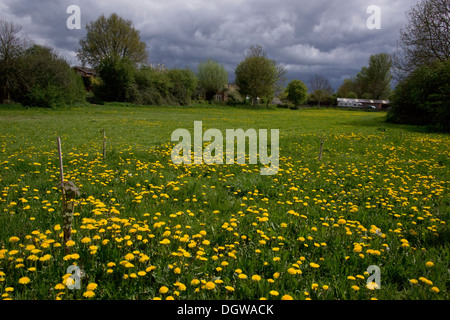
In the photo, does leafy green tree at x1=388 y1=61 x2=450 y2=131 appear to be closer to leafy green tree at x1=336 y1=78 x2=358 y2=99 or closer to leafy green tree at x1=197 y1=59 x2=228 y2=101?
leafy green tree at x1=197 y1=59 x2=228 y2=101

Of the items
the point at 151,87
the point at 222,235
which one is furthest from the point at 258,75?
the point at 222,235

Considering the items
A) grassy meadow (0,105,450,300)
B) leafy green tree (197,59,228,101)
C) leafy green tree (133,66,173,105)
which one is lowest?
grassy meadow (0,105,450,300)

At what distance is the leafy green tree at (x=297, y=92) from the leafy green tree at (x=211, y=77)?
726 inches

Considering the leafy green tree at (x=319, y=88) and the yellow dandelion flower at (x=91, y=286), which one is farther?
the leafy green tree at (x=319, y=88)

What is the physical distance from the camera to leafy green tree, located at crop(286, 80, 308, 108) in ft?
234

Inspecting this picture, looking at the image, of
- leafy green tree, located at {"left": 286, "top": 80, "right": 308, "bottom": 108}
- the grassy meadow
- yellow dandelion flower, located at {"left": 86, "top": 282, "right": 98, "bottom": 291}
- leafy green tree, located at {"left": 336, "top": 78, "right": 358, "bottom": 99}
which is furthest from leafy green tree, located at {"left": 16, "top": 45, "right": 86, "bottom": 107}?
leafy green tree, located at {"left": 336, "top": 78, "right": 358, "bottom": 99}

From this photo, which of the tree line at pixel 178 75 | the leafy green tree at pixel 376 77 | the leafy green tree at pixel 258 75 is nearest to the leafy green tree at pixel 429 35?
the tree line at pixel 178 75

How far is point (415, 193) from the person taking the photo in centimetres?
508

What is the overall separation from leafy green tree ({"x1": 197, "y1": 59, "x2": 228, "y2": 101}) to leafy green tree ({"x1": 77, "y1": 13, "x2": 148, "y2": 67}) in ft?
55.2

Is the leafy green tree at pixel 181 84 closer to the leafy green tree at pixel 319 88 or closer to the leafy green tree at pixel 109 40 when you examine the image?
the leafy green tree at pixel 109 40

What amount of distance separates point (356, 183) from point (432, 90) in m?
21.2

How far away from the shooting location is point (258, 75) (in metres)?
59.5

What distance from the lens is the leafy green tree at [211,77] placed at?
2586 inches
